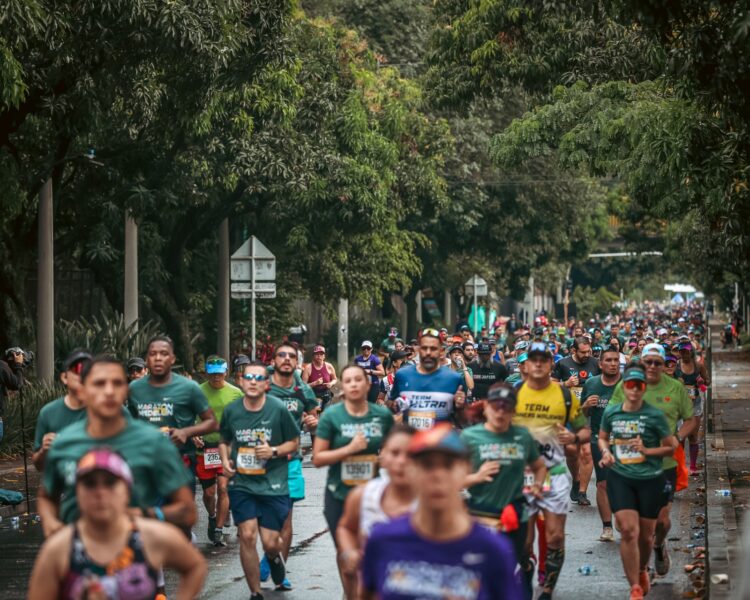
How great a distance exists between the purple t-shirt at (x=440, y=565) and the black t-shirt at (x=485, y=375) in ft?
47.2

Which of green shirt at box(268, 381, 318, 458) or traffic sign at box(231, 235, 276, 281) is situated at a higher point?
traffic sign at box(231, 235, 276, 281)

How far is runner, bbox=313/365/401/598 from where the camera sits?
10.0 meters

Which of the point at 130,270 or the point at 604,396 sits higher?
the point at 130,270

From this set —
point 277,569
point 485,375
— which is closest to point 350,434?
point 277,569

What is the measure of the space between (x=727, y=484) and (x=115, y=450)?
11889 mm

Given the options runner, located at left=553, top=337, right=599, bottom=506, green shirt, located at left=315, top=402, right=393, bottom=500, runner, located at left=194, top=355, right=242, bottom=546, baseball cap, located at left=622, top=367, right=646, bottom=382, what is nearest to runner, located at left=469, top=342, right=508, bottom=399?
runner, located at left=553, top=337, right=599, bottom=506

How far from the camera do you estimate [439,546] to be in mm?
5250

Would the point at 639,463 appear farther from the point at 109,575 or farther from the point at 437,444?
the point at 437,444

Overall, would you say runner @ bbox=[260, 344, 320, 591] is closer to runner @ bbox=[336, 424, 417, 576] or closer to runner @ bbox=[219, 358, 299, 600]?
runner @ bbox=[219, 358, 299, 600]

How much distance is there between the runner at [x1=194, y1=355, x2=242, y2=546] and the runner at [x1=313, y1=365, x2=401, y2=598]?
371cm

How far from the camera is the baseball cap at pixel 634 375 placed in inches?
439

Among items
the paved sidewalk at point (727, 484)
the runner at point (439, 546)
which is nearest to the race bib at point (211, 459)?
the paved sidewalk at point (727, 484)

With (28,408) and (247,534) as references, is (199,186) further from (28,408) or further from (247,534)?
(247,534)

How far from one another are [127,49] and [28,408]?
5516 millimetres
